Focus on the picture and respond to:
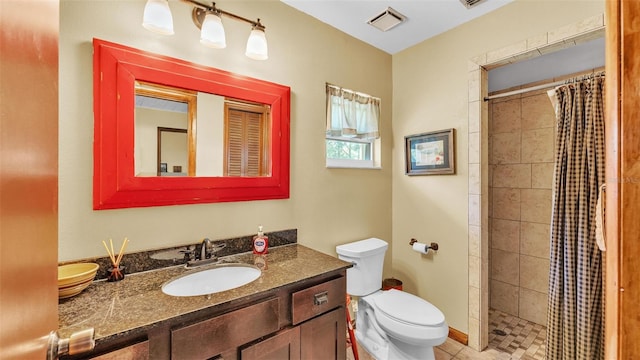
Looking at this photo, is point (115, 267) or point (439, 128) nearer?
point (115, 267)

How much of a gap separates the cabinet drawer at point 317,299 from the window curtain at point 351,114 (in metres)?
1.22

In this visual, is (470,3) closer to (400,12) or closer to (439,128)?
(400,12)

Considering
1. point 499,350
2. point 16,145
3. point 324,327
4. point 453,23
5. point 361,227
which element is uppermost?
point 453,23

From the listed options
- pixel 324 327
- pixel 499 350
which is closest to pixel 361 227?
pixel 324 327

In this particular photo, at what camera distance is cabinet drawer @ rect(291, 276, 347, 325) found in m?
1.18

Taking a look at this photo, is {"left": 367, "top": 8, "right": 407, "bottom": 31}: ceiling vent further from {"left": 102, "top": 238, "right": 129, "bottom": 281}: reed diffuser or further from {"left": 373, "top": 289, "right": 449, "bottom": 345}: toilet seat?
{"left": 102, "top": 238, "right": 129, "bottom": 281}: reed diffuser

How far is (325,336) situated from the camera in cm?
129

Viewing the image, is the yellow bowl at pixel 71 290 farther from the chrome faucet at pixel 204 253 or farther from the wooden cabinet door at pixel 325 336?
the wooden cabinet door at pixel 325 336

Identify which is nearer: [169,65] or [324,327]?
[324,327]

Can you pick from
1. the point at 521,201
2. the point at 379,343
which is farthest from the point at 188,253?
the point at 521,201

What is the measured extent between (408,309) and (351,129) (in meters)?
1.42

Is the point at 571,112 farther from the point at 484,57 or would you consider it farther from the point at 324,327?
the point at 324,327

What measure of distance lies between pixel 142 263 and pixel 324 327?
945mm

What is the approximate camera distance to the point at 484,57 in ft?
6.53
